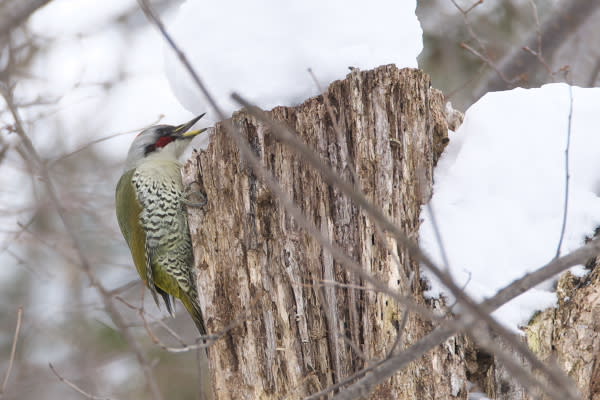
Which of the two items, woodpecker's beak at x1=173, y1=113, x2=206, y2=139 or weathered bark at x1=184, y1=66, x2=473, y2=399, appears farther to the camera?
woodpecker's beak at x1=173, y1=113, x2=206, y2=139

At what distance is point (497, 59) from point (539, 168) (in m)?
4.39

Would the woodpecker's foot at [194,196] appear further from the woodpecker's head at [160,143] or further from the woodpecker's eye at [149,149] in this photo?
the woodpecker's eye at [149,149]

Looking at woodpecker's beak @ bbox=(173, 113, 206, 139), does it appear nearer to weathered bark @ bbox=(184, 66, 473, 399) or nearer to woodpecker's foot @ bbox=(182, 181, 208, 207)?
woodpecker's foot @ bbox=(182, 181, 208, 207)

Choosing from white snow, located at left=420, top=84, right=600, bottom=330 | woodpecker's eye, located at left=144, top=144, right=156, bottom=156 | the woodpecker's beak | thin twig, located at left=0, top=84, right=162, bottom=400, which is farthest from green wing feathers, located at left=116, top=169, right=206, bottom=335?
white snow, located at left=420, top=84, right=600, bottom=330

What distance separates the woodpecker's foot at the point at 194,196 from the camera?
12.2 ft

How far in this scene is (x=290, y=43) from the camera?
3.45m

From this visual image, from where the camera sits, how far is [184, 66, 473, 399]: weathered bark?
302cm

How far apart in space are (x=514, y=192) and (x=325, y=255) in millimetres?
1009

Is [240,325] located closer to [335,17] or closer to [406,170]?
[406,170]

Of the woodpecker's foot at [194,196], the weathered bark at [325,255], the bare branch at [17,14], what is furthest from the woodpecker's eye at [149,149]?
the bare branch at [17,14]

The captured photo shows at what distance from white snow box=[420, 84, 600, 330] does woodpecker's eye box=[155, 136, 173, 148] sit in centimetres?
219

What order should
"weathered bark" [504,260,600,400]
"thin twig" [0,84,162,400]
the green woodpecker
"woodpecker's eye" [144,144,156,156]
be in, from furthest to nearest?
"woodpecker's eye" [144,144,156,156]
the green woodpecker
"weathered bark" [504,260,600,400]
"thin twig" [0,84,162,400]

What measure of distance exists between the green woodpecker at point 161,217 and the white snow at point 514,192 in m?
1.62

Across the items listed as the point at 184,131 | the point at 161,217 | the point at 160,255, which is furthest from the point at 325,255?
the point at 184,131
